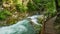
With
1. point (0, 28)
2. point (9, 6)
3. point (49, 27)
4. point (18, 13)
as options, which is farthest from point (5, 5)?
point (49, 27)

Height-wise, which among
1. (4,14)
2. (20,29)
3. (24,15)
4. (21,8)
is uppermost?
(21,8)

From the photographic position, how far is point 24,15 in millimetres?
8117

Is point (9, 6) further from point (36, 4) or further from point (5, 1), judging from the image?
point (36, 4)

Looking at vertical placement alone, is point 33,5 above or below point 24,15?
above

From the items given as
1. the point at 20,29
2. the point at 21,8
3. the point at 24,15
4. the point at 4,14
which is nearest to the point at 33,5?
the point at 21,8

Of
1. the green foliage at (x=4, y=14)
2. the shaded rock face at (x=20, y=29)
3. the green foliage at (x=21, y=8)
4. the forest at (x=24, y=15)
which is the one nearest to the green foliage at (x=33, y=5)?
the forest at (x=24, y=15)

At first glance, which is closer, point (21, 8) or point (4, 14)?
point (4, 14)

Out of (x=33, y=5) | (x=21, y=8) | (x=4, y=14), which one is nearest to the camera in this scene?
(x=4, y=14)

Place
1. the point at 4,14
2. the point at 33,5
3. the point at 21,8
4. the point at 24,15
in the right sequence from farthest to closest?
the point at 33,5 < the point at 21,8 < the point at 24,15 < the point at 4,14

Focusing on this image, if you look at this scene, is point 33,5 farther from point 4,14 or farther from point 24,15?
point 4,14

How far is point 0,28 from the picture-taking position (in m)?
6.98

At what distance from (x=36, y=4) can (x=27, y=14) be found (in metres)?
0.95

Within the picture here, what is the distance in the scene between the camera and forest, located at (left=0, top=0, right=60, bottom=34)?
21.4ft

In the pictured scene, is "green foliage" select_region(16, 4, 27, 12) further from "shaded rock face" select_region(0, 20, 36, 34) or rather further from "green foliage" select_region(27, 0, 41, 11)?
"shaded rock face" select_region(0, 20, 36, 34)
